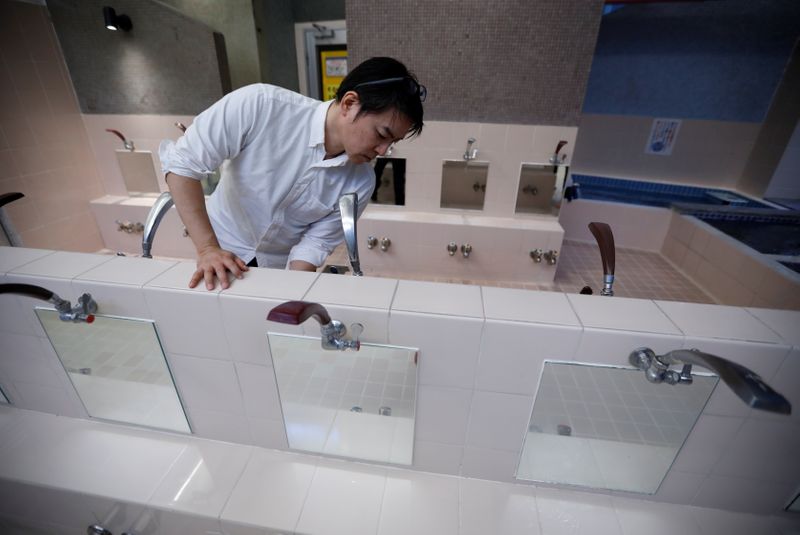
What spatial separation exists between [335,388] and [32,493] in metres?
0.83

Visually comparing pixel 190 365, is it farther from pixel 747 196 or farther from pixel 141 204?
pixel 747 196

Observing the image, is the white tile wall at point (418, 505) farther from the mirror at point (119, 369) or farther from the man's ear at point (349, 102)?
the man's ear at point (349, 102)

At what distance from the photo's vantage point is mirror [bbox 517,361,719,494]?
2.18ft

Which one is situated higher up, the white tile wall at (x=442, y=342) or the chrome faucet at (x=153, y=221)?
the chrome faucet at (x=153, y=221)

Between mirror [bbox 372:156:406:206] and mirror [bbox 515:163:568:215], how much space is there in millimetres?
888

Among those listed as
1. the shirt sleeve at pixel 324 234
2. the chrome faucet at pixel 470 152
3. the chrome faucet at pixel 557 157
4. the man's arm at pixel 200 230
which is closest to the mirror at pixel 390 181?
the chrome faucet at pixel 470 152

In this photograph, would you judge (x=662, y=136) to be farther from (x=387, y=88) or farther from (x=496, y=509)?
(x=496, y=509)

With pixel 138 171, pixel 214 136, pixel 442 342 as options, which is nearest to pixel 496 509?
pixel 442 342

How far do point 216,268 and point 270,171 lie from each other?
1.37 ft

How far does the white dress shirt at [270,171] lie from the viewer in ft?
2.79

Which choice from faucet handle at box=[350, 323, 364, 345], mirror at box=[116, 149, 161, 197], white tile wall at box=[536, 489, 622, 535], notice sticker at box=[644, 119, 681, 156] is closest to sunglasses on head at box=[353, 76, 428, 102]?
faucet handle at box=[350, 323, 364, 345]

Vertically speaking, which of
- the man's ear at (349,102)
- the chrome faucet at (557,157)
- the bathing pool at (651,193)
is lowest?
the bathing pool at (651,193)

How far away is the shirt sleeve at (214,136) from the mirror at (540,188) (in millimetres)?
2023

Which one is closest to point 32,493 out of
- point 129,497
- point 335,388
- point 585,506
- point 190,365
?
point 129,497
